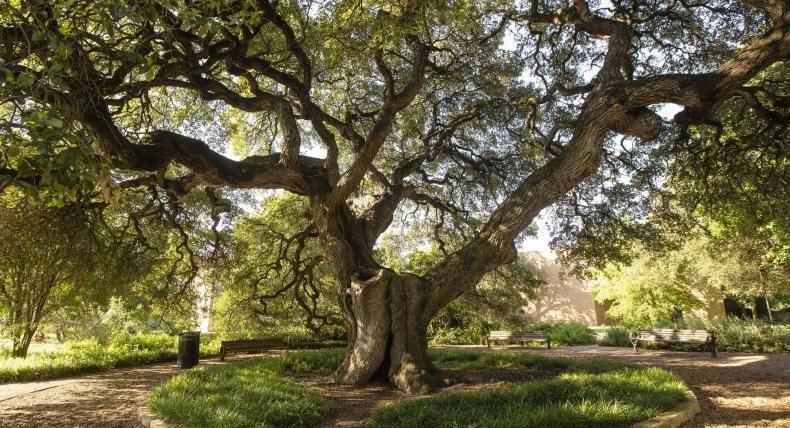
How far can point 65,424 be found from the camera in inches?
206

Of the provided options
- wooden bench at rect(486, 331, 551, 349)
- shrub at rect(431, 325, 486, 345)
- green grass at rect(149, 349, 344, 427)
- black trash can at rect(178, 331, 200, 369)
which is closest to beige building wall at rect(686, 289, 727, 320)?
wooden bench at rect(486, 331, 551, 349)

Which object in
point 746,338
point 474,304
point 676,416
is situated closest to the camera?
point 676,416

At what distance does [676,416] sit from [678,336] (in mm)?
10456

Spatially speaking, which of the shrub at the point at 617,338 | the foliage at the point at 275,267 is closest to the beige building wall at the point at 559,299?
the shrub at the point at 617,338

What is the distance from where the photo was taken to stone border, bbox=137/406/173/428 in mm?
4445

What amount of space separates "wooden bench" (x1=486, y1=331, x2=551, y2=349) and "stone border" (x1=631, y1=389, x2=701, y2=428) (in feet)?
35.9

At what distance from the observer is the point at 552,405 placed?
470 cm

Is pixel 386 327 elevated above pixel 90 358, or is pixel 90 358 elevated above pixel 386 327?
pixel 386 327

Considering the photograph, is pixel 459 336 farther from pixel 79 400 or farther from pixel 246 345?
pixel 79 400

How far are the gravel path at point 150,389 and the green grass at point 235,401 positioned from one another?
0.38m

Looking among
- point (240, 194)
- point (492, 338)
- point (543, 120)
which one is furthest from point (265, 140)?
point (492, 338)

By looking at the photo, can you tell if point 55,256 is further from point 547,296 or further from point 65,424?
point 547,296

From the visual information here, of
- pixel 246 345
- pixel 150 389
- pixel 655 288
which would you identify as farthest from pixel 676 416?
pixel 655 288

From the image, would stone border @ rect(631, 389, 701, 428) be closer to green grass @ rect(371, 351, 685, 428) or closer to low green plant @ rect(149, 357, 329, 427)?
green grass @ rect(371, 351, 685, 428)
